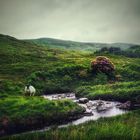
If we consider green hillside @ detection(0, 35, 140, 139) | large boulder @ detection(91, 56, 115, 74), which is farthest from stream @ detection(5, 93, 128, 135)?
large boulder @ detection(91, 56, 115, 74)

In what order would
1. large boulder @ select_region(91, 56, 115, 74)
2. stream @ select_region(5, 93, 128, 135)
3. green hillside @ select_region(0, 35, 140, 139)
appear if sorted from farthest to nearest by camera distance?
1. large boulder @ select_region(91, 56, 115, 74)
2. stream @ select_region(5, 93, 128, 135)
3. green hillside @ select_region(0, 35, 140, 139)

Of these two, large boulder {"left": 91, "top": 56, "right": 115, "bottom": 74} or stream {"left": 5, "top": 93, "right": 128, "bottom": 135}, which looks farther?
large boulder {"left": 91, "top": 56, "right": 115, "bottom": 74}

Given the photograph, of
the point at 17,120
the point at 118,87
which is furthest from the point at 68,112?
the point at 118,87

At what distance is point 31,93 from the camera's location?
45.2 m

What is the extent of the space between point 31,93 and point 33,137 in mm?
19471

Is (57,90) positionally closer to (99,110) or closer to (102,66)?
(102,66)

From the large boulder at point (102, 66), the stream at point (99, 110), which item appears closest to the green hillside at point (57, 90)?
the large boulder at point (102, 66)

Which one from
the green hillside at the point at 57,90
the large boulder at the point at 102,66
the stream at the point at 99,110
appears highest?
the large boulder at the point at 102,66

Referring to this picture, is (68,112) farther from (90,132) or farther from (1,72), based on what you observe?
(1,72)

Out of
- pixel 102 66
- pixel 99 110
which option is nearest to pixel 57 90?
pixel 102 66

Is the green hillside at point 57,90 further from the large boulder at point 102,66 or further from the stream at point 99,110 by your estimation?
the stream at point 99,110

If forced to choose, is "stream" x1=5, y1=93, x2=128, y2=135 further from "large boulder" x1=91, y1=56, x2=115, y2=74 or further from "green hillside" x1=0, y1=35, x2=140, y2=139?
"large boulder" x1=91, y1=56, x2=115, y2=74

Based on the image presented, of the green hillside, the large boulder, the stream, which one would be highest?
the large boulder

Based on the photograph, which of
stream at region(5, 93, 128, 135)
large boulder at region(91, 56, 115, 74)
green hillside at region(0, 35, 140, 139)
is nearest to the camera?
green hillside at region(0, 35, 140, 139)
